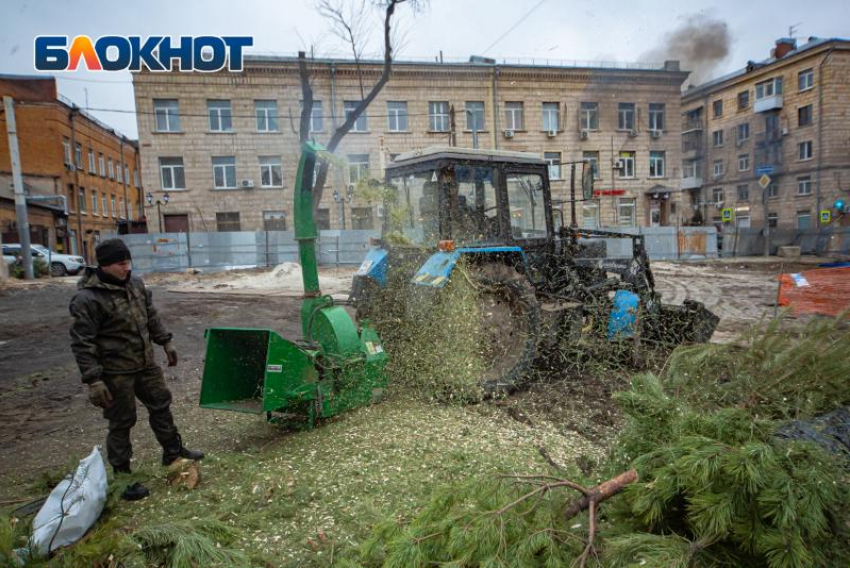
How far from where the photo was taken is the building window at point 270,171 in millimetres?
23484

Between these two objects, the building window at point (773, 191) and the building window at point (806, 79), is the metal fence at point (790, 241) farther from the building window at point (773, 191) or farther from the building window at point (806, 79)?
the building window at point (773, 191)

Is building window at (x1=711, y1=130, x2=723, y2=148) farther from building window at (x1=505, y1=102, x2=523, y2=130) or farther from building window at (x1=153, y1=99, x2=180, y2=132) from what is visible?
building window at (x1=153, y1=99, x2=180, y2=132)

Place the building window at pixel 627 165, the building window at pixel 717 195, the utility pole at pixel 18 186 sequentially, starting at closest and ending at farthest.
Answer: the utility pole at pixel 18 186, the building window at pixel 627 165, the building window at pixel 717 195

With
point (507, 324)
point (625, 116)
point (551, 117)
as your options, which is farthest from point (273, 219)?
point (507, 324)

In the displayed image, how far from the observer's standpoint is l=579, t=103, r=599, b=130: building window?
23966 mm

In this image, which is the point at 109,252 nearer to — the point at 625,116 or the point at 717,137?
Result: the point at 625,116

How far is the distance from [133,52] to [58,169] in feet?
67.5

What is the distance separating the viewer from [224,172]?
23.3 m

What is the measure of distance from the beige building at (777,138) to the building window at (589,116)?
6944 millimetres

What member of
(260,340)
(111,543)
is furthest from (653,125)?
(111,543)

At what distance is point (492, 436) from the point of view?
13.3ft

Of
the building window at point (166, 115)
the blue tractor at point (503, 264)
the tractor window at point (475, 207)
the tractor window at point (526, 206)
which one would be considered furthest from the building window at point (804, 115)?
the tractor window at point (475, 207)

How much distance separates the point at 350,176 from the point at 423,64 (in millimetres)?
18988

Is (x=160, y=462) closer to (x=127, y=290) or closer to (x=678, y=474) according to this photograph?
(x=127, y=290)
